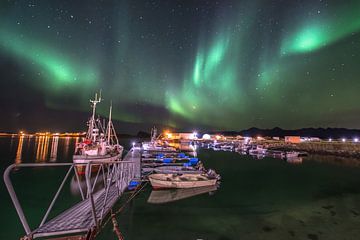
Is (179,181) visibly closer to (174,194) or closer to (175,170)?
(174,194)

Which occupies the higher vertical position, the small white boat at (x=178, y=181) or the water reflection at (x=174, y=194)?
the small white boat at (x=178, y=181)

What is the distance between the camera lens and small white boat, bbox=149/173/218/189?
87.3ft

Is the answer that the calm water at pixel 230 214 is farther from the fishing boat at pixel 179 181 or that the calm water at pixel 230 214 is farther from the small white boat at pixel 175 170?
the small white boat at pixel 175 170

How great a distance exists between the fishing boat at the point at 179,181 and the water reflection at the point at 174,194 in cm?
62

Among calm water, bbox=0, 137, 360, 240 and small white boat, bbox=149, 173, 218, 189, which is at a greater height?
small white boat, bbox=149, 173, 218, 189

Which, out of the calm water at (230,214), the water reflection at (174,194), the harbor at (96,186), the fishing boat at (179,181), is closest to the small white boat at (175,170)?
the harbor at (96,186)

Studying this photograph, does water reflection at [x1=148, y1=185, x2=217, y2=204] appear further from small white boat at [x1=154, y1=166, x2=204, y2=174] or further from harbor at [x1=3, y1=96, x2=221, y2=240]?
Answer: small white boat at [x1=154, y1=166, x2=204, y2=174]

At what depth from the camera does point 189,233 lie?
15.6m

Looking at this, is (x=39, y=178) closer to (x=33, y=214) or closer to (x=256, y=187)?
(x=33, y=214)

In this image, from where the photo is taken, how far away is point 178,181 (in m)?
27.1

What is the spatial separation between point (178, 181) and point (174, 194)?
2.03m

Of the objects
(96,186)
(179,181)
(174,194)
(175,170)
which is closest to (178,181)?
(179,181)

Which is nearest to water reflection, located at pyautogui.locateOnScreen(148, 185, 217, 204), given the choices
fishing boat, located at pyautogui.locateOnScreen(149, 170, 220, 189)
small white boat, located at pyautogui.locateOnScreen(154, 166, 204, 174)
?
fishing boat, located at pyautogui.locateOnScreen(149, 170, 220, 189)

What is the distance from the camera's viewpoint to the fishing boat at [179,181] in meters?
26.6
